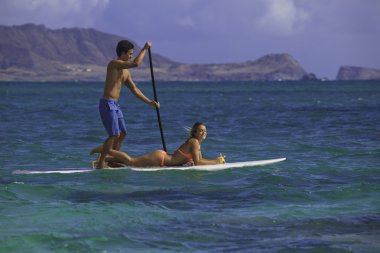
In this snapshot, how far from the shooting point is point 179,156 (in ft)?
47.6

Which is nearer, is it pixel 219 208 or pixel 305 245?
pixel 305 245

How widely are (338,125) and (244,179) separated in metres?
15.6

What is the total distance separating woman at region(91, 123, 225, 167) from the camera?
47.1 ft

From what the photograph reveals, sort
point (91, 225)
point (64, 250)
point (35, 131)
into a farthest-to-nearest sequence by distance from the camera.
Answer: point (35, 131) < point (91, 225) < point (64, 250)

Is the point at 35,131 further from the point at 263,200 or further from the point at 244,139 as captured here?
the point at 263,200

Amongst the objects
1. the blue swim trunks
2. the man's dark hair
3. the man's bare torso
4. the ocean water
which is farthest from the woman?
the man's dark hair

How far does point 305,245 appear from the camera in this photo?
930cm

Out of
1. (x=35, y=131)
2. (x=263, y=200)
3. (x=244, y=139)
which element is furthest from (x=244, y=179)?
(x=35, y=131)

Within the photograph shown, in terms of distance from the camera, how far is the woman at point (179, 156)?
14.4 m

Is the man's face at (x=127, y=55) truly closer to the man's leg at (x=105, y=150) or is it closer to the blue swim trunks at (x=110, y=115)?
the blue swim trunks at (x=110, y=115)

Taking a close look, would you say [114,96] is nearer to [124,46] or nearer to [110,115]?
[110,115]

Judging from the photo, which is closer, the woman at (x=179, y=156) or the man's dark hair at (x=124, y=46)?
the man's dark hair at (x=124, y=46)

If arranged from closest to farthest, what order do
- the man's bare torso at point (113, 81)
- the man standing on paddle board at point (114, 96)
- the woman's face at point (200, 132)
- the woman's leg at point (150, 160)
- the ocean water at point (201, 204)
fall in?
the ocean water at point (201, 204) → the man standing on paddle board at point (114, 96) → the man's bare torso at point (113, 81) → the woman's face at point (200, 132) → the woman's leg at point (150, 160)

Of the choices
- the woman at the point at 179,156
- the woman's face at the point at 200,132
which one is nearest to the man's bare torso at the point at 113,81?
the woman at the point at 179,156
